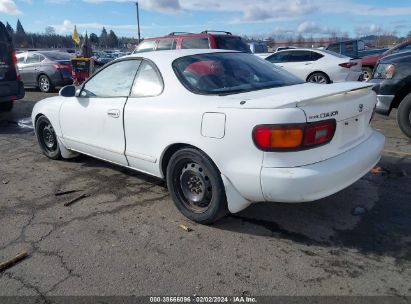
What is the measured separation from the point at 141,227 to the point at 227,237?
813mm

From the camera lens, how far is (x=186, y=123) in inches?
130

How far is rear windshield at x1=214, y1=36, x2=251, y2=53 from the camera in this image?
31.1ft

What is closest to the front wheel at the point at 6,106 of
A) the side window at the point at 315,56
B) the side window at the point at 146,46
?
the side window at the point at 146,46

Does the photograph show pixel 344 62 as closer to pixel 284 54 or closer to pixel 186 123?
pixel 284 54

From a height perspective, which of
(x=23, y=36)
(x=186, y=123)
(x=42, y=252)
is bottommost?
(x=42, y=252)

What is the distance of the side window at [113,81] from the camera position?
161 inches

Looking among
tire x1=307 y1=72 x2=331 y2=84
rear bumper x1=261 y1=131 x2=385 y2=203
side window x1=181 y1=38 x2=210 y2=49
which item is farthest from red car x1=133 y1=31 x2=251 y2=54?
rear bumper x1=261 y1=131 x2=385 y2=203

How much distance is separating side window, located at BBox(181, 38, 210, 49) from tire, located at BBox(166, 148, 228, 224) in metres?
6.40

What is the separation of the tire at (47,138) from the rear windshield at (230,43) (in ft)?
16.9

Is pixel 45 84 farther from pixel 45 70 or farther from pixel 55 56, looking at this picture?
pixel 55 56

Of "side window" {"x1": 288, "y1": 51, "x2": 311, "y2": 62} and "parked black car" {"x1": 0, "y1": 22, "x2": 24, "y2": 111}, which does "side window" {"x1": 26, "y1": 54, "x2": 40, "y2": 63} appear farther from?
"side window" {"x1": 288, "y1": 51, "x2": 311, "y2": 62}

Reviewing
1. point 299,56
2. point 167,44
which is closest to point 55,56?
point 167,44

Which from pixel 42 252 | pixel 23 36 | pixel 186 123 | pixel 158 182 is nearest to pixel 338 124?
pixel 186 123

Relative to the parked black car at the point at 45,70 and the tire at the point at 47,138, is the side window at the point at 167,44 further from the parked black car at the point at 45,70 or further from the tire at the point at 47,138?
the parked black car at the point at 45,70
